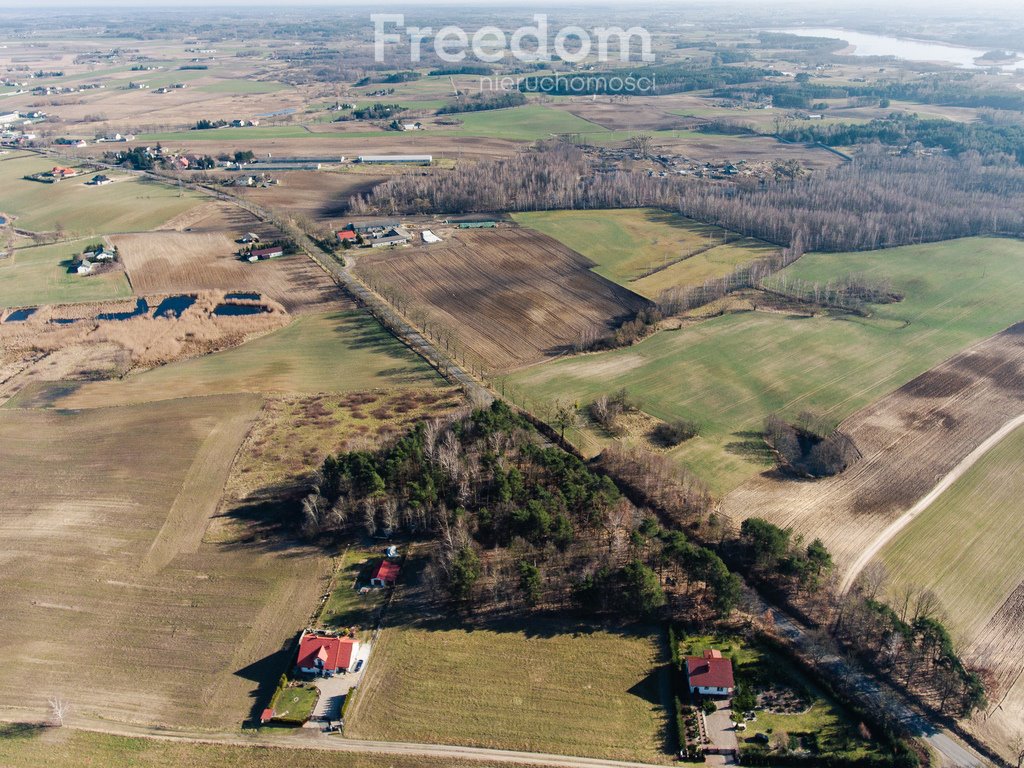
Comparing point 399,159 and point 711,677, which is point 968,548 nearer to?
point 711,677

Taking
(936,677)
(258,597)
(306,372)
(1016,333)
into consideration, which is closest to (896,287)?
(1016,333)

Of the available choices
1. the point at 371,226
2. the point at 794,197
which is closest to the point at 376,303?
the point at 371,226

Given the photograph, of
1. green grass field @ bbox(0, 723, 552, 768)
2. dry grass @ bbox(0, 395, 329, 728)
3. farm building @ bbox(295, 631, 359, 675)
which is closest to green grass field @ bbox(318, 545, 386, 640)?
dry grass @ bbox(0, 395, 329, 728)

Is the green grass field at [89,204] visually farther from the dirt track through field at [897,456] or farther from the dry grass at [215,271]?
the dirt track through field at [897,456]

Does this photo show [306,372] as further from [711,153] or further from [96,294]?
[711,153]

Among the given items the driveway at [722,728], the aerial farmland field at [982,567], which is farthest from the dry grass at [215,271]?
the aerial farmland field at [982,567]

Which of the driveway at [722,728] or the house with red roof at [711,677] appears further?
the house with red roof at [711,677]

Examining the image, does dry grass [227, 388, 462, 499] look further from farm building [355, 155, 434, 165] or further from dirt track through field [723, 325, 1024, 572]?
farm building [355, 155, 434, 165]
